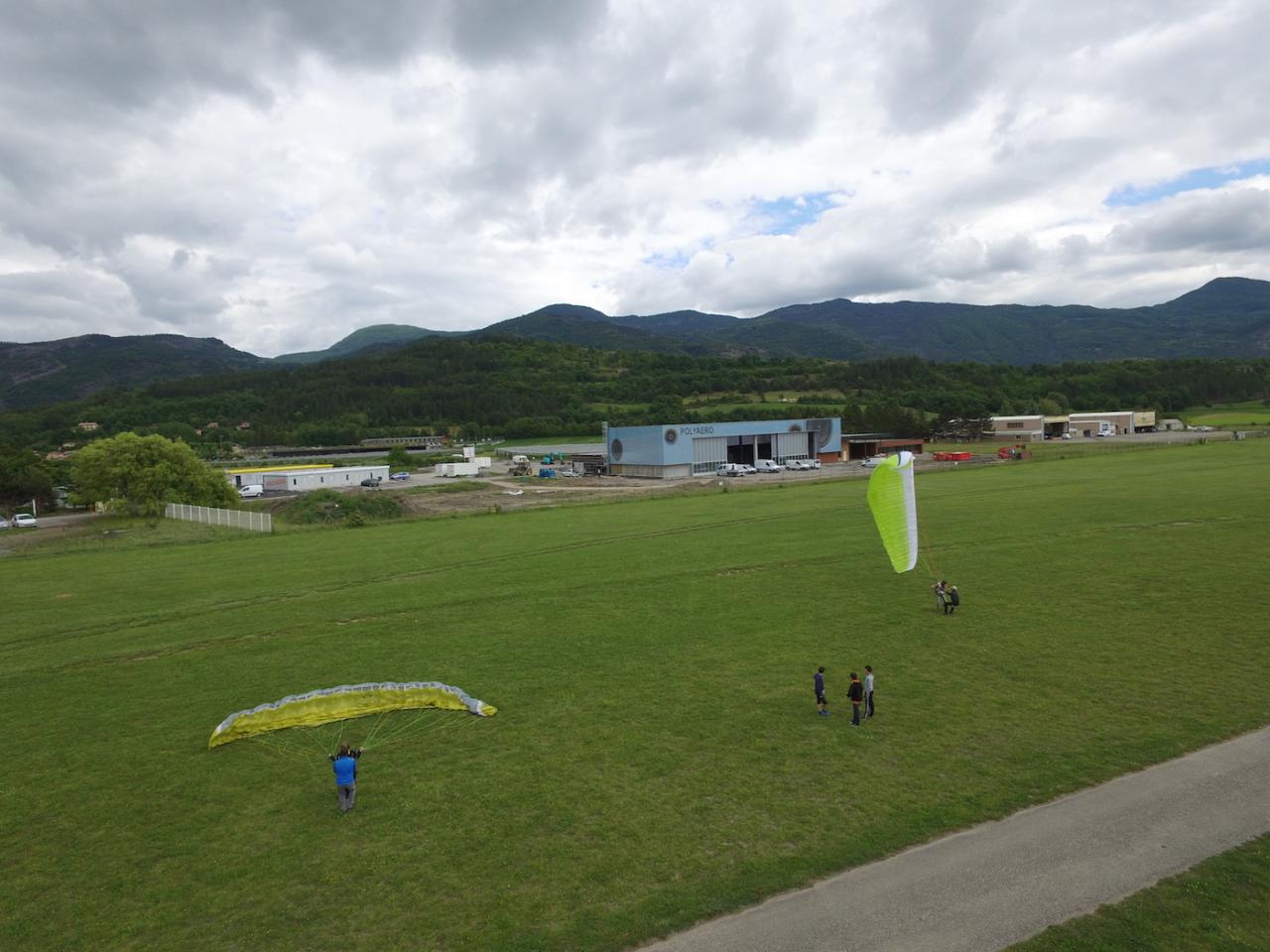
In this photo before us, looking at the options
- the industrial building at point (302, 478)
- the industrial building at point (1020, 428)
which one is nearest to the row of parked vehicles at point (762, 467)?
the industrial building at point (302, 478)

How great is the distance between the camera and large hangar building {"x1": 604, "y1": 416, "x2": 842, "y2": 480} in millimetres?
76812

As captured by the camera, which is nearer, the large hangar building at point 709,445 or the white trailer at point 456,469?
the large hangar building at point 709,445

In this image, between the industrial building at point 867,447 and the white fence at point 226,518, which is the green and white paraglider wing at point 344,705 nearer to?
the white fence at point 226,518

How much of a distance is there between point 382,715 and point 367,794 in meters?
3.35

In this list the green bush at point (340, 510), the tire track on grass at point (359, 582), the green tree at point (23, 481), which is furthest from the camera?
the green tree at point (23, 481)

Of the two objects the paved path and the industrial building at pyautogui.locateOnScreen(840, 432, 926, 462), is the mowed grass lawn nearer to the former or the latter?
the paved path

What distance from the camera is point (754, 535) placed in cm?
3647

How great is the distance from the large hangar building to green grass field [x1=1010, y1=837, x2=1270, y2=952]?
66819 millimetres

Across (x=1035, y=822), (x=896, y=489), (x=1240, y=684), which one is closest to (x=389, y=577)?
(x=896, y=489)

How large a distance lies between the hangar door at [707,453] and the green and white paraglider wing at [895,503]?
58.3m

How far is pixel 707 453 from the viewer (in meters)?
79.6

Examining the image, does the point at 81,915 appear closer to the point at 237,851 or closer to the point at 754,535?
the point at 237,851

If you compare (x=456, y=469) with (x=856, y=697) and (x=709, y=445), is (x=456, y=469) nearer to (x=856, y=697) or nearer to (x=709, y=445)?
(x=709, y=445)

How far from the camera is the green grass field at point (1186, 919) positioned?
8.16m
